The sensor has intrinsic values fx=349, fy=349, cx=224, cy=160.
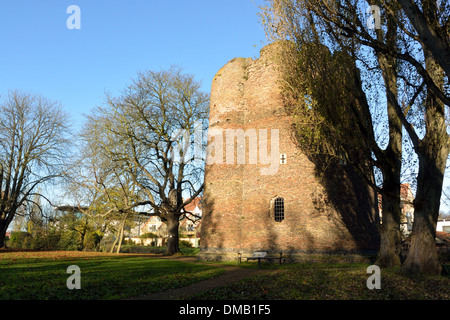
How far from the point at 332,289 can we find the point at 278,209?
10736 millimetres

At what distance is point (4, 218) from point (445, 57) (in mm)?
31708

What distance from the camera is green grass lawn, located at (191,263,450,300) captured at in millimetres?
9016

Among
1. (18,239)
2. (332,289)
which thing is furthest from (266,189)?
(18,239)

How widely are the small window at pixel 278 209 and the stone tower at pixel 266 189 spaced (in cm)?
6

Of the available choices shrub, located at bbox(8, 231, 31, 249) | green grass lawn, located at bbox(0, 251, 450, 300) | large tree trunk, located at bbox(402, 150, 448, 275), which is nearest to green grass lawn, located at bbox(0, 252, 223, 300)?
green grass lawn, located at bbox(0, 251, 450, 300)

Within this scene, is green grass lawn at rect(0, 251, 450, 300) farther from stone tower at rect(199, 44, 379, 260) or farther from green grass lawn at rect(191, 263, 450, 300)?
stone tower at rect(199, 44, 379, 260)

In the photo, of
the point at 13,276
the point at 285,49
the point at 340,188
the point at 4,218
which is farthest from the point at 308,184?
the point at 4,218

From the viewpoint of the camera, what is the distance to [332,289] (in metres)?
9.76

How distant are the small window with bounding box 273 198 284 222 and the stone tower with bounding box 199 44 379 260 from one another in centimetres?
6

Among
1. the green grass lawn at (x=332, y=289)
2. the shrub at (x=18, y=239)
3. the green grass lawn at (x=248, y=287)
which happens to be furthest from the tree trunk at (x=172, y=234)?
the shrub at (x=18, y=239)

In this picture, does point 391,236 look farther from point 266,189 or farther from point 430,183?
point 266,189

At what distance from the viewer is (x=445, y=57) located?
855 centimetres

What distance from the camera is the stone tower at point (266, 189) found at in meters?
19.6
